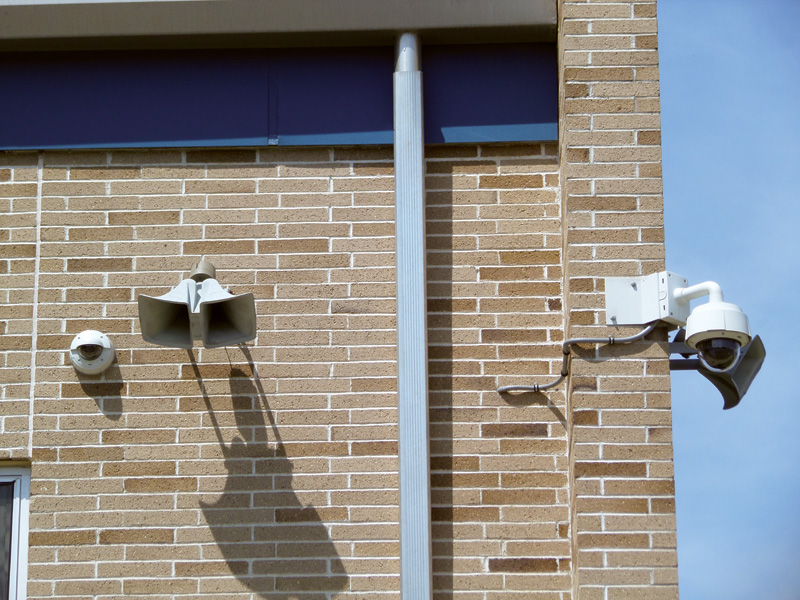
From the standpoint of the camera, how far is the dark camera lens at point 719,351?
5.13 m

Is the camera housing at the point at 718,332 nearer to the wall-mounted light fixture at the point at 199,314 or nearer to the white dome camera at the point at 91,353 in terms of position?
the wall-mounted light fixture at the point at 199,314

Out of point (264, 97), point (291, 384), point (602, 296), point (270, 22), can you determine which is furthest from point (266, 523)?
point (270, 22)

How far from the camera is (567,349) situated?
5617 millimetres

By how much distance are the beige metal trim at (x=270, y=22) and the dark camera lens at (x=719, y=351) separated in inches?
74.8

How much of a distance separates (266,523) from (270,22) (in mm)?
2425

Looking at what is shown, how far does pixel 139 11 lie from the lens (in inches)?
245

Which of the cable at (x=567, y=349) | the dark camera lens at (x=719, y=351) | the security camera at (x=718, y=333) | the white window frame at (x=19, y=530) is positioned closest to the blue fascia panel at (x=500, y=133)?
the cable at (x=567, y=349)

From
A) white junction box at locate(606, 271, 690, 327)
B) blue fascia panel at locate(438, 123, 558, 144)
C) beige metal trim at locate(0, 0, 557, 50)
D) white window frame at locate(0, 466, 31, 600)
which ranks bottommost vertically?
white window frame at locate(0, 466, 31, 600)

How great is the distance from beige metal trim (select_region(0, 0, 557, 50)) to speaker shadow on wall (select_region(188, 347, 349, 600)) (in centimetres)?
183

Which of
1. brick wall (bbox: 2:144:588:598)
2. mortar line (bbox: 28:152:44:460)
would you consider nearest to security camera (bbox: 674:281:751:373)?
brick wall (bbox: 2:144:588:598)

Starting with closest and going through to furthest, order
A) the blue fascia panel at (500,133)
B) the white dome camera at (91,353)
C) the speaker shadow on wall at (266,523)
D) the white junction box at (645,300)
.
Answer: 1. the white junction box at (645,300)
2. the speaker shadow on wall at (266,523)
3. the white dome camera at (91,353)
4. the blue fascia panel at (500,133)

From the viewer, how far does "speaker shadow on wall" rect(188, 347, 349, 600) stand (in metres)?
5.63

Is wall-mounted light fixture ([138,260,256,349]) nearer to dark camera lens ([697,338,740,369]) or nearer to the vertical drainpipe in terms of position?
the vertical drainpipe

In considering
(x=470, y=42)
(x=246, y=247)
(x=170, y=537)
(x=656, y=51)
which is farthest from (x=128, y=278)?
(x=656, y=51)
